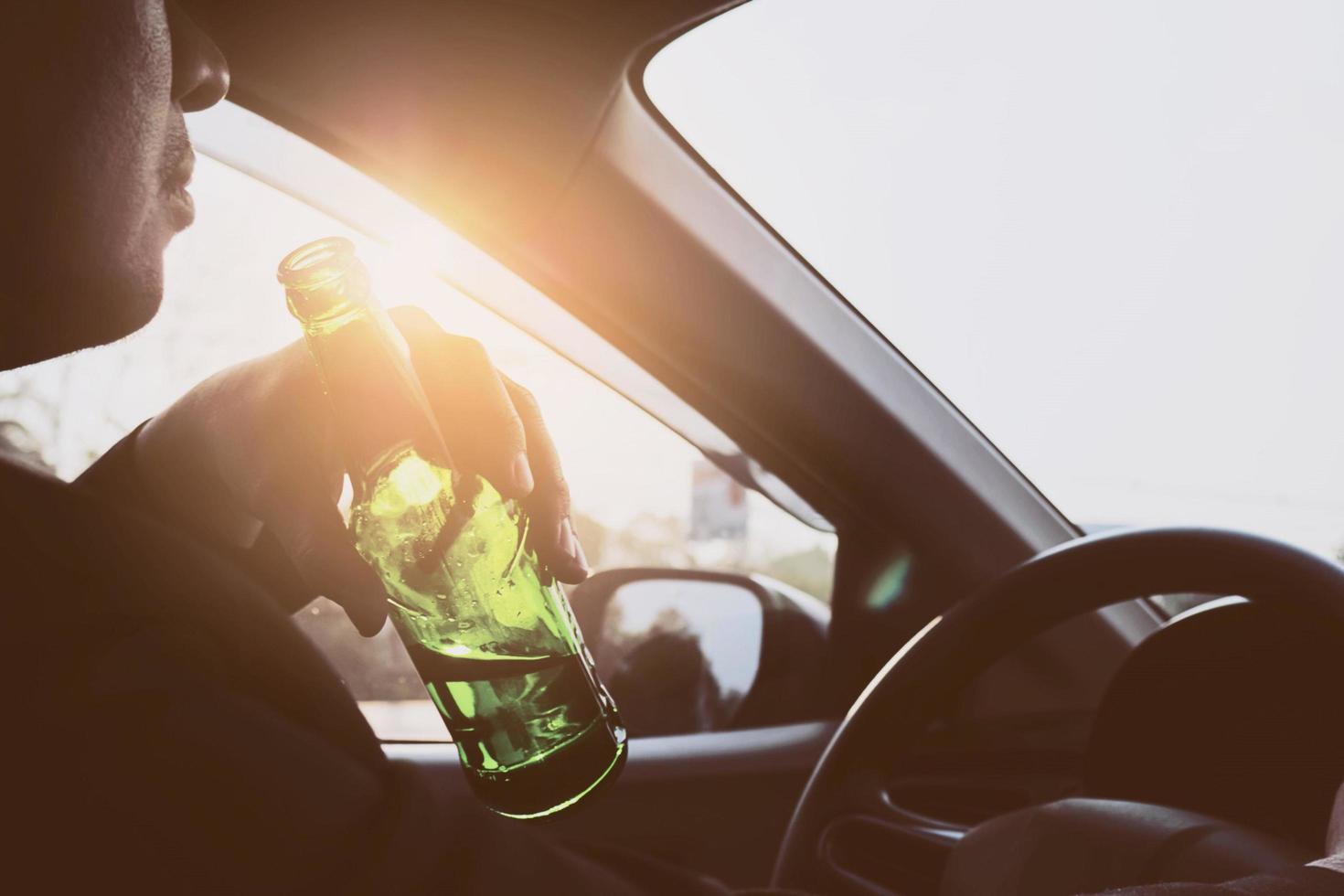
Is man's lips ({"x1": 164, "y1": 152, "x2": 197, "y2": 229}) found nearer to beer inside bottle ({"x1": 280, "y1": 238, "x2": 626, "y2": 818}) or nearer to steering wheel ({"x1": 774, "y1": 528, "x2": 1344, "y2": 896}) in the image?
beer inside bottle ({"x1": 280, "y1": 238, "x2": 626, "y2": 818})

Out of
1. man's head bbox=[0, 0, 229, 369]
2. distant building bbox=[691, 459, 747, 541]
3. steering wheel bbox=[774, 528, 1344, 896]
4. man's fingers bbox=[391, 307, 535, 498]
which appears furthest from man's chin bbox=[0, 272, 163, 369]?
distant building bbox=[691, 459, 747, 541]

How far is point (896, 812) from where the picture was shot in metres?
1.29

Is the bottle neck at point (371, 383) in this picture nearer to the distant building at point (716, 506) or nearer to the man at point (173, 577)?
the man at point (173, 577)

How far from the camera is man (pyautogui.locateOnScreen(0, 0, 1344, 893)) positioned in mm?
866

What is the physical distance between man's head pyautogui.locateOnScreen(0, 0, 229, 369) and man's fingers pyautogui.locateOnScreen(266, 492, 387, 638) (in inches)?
9.9

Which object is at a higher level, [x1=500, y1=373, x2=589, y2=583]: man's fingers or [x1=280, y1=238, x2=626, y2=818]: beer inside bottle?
[x1=500, y1=373, x2=589, y2=583]: man's fingers

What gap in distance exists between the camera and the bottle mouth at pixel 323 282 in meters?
0.95

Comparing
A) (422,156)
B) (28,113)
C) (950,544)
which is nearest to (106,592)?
(28,113)

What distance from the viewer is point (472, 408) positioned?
3.26 ft

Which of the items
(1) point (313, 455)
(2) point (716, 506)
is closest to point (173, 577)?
(1) point (313, 455)

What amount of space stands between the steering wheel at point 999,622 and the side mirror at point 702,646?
0.75 meters

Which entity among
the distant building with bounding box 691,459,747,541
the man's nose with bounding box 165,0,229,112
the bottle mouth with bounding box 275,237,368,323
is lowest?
the distant building with bounding box 691,459,747,541

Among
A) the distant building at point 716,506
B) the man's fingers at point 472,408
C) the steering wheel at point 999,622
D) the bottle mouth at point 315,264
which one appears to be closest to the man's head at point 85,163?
the bottle mouth at point 315,264

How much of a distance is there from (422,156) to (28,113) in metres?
0.69
